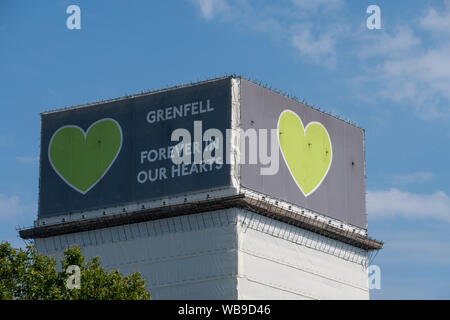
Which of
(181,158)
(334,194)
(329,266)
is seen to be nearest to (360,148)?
(334,194)

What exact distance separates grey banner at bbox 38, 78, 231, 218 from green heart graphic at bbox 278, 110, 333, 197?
398 inches

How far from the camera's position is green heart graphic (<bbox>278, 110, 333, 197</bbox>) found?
427ft

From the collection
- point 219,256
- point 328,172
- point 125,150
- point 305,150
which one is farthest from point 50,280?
point 328,172

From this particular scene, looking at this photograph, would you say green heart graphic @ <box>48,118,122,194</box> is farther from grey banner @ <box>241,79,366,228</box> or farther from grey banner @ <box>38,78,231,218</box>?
grey banner @ <box>241,79,366,228</box>

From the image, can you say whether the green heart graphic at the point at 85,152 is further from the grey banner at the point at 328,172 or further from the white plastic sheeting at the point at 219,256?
the grey banner at the point at 328,172

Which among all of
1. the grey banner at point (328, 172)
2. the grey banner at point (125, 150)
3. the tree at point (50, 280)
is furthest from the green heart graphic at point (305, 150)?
the tree at point (50, 280)

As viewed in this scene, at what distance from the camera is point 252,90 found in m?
127

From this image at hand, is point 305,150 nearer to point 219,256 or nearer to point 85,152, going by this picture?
point 219,256

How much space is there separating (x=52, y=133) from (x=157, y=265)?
92.2 feet

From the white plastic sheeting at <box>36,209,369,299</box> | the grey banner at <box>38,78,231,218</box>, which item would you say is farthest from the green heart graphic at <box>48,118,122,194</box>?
the white plastic sheeting at <box>36,209,369,299</box>

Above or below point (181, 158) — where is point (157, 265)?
below

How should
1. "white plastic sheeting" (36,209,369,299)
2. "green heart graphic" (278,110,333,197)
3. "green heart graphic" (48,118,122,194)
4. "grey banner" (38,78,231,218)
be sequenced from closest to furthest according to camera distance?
"white plastic sheeting" (36,209,369,299)
"grey banner" (38,78,231,218)
"green heart graphic" (278,110,333,197)
"green heart graphic" (48,118,122,194)

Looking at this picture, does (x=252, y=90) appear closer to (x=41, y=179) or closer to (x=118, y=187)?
(x=118, y=187)

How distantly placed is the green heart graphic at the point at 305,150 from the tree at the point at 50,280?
140 feet
